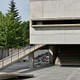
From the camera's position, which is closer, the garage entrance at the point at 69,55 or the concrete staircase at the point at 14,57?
the concrete staircase at the point at 14,57

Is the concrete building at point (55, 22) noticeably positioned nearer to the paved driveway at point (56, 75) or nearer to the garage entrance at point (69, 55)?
the paved driveway at point (56, 75)

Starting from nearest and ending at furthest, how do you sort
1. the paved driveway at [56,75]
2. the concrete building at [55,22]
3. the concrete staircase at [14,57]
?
the paved driveway at [56,75] < the concrete staircase at [14,57] < the concrete building at [55,22]

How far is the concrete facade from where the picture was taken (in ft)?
84.0

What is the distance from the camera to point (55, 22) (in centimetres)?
2622

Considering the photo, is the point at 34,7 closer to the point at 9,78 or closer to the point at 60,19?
the point at 60,19

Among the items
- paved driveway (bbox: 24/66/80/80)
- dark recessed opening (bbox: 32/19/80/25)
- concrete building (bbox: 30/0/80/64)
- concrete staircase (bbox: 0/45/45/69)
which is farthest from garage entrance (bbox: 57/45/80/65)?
paved driveway (bbox: 24/66/80/80)

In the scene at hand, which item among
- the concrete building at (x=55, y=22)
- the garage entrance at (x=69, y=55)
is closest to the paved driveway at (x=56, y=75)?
the concrete building at (x=55, y=22)

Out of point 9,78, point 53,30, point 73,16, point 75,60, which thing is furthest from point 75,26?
point 9,78

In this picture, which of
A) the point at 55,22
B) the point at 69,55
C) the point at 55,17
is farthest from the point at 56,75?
the point at 69,55

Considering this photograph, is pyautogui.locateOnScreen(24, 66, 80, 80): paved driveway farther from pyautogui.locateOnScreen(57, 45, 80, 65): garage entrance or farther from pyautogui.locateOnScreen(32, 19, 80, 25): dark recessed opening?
pyautogui.locateOnScreen(57, 45, 80, 65): garage entrance

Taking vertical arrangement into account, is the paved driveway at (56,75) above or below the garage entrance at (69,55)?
below

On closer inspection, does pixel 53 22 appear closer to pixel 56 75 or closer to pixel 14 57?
pixel 14 57

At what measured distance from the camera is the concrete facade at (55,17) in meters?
25.6

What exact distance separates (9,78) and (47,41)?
1081cm
